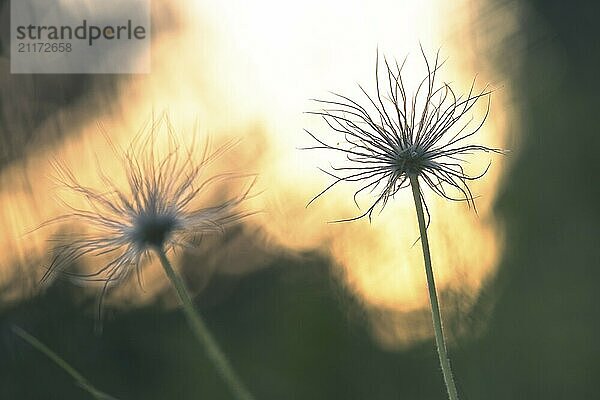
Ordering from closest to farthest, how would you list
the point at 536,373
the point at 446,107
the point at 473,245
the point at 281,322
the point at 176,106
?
the point at 446,107 → the point at 473,245 → the point at 176,106 → the point at 536,373 → the point at 281,322

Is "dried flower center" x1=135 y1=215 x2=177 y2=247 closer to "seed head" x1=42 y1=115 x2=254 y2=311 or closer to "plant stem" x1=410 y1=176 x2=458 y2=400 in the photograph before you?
"seed head" x1=42 y1=115 x2=254 y2=311

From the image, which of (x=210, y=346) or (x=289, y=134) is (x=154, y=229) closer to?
(x=210, y=346)

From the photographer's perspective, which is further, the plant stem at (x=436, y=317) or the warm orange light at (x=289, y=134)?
the warm orange light at (x=289, y=134)

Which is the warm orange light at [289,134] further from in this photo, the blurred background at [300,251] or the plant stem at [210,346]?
the plant stem at [210,346]

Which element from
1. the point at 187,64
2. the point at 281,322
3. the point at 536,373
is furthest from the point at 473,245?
the point at 281,322

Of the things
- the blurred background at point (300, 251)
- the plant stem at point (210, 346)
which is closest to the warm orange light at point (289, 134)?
the blurred background at point (300, 251)

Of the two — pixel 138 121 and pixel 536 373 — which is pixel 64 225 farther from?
pixel 536 373
